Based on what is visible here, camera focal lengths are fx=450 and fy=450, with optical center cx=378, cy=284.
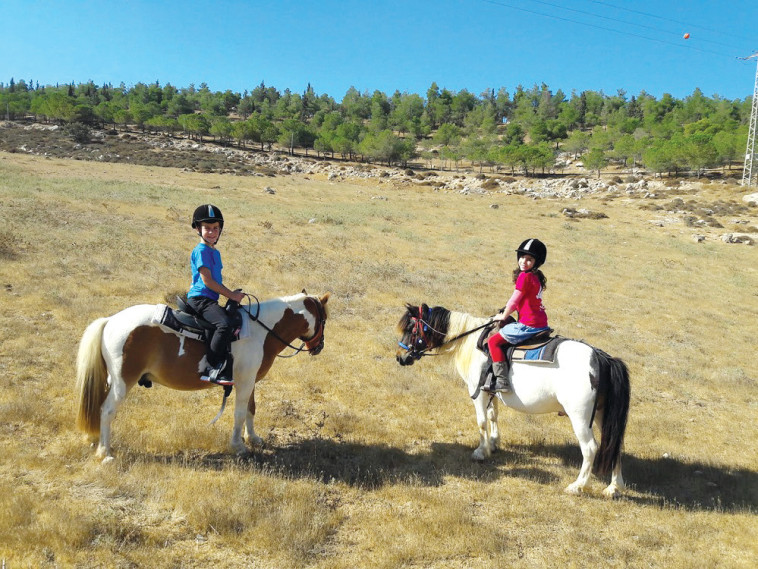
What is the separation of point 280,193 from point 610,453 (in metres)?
39.5

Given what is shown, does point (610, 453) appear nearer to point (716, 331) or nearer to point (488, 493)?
point (488, 493)

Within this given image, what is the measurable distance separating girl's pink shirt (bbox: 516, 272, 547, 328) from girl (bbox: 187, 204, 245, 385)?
3769 mm

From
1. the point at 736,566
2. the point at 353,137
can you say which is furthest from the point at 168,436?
the point at 353,137

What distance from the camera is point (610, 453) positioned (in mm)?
5902

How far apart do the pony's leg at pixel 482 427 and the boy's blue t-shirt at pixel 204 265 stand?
410 centimetres

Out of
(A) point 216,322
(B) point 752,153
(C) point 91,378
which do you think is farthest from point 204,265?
(B) point 752,153

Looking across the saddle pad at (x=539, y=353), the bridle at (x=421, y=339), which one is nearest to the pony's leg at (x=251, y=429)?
the bridle at (x=421, y=339)

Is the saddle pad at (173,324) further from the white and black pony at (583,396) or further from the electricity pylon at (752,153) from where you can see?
the electricity pylon at (752,153)

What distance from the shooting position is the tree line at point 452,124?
82.8 metres

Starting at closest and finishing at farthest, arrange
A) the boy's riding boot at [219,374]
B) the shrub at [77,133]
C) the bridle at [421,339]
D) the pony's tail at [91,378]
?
the pony's tail at [91,378] < the boy's riding boot at [219,374] < the bridle at [421,339] < the shrub at [77,133]

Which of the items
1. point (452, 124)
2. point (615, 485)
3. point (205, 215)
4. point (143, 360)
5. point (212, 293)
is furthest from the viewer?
point (452, 124)

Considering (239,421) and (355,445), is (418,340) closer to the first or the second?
(355,445)

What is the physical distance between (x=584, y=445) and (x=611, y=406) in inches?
24.5

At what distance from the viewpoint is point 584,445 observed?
19.4 ft
